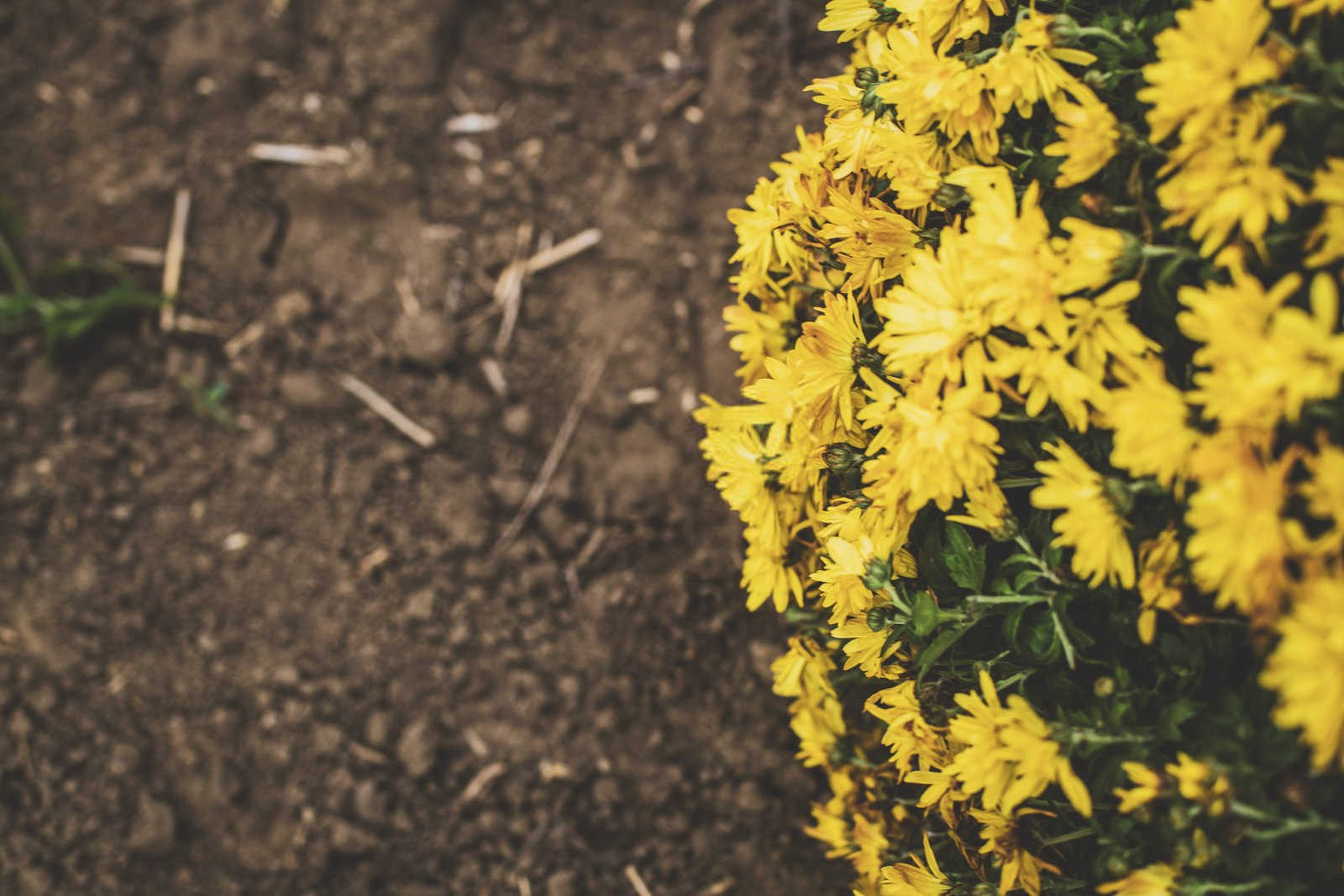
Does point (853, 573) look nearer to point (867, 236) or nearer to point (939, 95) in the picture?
point (867, 236)

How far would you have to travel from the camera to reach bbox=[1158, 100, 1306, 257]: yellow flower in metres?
1.12

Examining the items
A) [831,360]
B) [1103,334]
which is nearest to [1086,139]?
[1103,334]

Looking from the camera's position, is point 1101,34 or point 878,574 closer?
point 1101,34

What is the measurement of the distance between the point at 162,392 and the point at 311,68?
1.19 meters

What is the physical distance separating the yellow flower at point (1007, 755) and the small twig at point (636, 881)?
130 centimetres

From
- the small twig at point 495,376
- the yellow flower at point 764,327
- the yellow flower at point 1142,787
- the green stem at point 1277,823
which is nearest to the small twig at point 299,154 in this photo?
the small twig at point 495,376

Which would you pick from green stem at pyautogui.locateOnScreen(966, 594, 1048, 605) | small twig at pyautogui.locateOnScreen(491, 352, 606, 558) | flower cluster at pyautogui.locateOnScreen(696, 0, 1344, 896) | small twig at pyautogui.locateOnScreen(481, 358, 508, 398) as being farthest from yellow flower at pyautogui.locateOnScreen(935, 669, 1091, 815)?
small twig at pyautogui.locateOnScreen(481, 358, 508, 398)

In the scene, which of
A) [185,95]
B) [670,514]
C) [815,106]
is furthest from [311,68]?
[670,514]

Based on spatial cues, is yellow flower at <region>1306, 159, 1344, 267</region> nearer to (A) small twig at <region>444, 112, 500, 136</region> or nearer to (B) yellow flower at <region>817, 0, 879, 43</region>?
(B) yellow flower at <region>817, 0, 879, 43</region>

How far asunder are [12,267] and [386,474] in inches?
55.2

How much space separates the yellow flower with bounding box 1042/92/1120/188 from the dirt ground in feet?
4.81

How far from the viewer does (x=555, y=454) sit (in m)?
2.82

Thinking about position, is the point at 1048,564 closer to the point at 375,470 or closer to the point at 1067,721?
the point at 1067,721

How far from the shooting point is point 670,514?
2.70 metres
